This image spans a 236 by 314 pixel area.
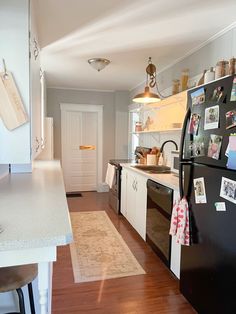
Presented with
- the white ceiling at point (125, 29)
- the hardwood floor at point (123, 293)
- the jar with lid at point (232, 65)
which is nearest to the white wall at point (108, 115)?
the white ceiling at point (125, 29)

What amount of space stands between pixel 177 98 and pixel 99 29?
1365 millimetres

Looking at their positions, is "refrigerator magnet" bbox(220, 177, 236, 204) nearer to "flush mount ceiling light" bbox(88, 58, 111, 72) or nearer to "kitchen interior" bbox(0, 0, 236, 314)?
"kitchen interior" bbox(0, 0, 236, 314)

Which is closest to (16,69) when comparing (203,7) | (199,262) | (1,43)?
(1,43)

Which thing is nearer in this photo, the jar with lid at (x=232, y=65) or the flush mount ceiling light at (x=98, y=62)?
the jar with lid at (x=232, y=65)

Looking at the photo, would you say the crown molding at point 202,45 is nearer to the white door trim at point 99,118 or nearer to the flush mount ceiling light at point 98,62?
the flush mount ceiling light at point 98,62

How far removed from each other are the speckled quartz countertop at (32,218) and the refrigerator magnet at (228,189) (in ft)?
3.19

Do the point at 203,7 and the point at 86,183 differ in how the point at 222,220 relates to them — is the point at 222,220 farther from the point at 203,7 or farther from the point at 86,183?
the point at 86,183

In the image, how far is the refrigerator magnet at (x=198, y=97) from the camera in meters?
1.88

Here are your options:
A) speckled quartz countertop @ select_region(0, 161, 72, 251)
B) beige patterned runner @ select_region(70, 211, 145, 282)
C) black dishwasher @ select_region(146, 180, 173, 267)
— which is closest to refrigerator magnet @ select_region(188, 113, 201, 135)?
black dishwasher @ select_region(146, 180, 173, 267)

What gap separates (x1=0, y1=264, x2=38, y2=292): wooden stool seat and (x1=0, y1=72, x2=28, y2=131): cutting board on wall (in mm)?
900

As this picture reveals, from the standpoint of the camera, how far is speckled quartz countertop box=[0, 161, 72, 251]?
0.95 metres

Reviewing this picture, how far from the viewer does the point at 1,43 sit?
5.51 feet

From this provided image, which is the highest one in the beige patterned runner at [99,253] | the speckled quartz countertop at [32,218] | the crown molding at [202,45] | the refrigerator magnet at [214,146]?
the crown molding at [202,45]

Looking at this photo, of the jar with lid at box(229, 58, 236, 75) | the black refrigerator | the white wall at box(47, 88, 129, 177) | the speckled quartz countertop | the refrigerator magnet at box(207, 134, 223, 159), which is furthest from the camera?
the white wall at box(47, 88, 129, 177)
